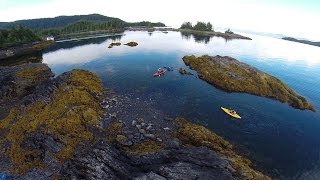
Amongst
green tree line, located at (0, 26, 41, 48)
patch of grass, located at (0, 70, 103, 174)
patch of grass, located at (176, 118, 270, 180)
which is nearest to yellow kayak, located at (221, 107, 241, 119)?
patch of grass, located at (176, 118, 270, 180)

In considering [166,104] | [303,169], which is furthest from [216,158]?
[166,104]

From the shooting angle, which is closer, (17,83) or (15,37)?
(17,83)

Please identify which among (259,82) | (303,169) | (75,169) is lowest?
(303,169)

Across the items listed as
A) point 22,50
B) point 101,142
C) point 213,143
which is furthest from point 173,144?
point 22,50

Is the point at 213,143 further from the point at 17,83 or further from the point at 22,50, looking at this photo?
the point at 22,50

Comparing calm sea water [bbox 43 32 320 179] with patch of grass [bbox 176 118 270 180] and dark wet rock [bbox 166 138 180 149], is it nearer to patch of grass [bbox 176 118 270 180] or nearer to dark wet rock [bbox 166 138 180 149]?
patch of grass [bbox 176 118 270 180]

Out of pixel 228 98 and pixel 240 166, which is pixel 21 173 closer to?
pixel 240 166

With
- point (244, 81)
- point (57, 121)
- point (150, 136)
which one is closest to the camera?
point (150, 136)
